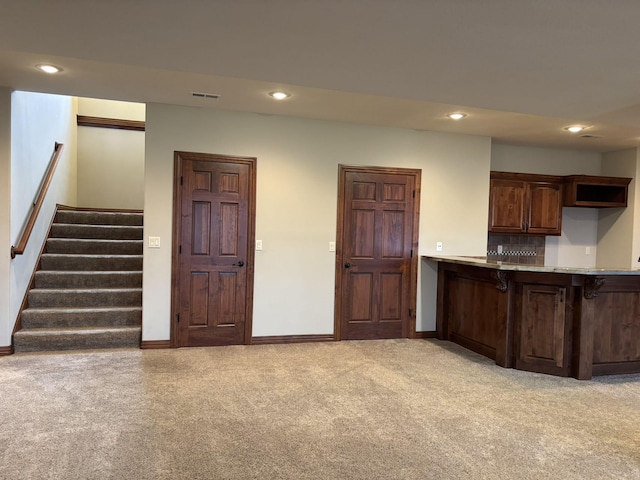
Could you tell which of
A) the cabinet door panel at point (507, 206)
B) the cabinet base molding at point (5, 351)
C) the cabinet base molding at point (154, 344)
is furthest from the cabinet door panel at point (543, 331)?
the cabinet base molding at point (5, 351)

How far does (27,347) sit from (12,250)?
94 cm

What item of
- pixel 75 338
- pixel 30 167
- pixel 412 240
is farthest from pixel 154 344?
pixel 412 240

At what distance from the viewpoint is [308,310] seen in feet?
16.4

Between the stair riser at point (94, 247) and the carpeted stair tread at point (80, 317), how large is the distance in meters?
0.98

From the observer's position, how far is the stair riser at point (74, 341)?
4.29 m

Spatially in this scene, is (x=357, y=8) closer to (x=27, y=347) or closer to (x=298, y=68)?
(x=298, y=68)

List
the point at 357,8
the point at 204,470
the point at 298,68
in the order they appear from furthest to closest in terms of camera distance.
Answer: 1. the point at 298,68
2. the point at 204,470
3. the point at 357,8

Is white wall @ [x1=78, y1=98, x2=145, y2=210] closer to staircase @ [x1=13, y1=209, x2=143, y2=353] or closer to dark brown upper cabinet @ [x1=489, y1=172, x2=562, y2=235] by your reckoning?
staircase @ [x1=13, y1=209, x2=143, y2=353]

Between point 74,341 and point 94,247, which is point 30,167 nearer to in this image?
point 94,247

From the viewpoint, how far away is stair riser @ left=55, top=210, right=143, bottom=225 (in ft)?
19.5

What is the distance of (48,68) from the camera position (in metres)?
3.47

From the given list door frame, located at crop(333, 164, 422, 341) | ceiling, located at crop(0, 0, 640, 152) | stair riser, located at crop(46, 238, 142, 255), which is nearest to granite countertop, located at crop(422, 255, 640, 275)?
door frame, located at crop(333, 164, 422, 341)

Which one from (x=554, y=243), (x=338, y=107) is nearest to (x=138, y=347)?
(x=338, y=107)

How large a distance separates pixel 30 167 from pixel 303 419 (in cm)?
399
